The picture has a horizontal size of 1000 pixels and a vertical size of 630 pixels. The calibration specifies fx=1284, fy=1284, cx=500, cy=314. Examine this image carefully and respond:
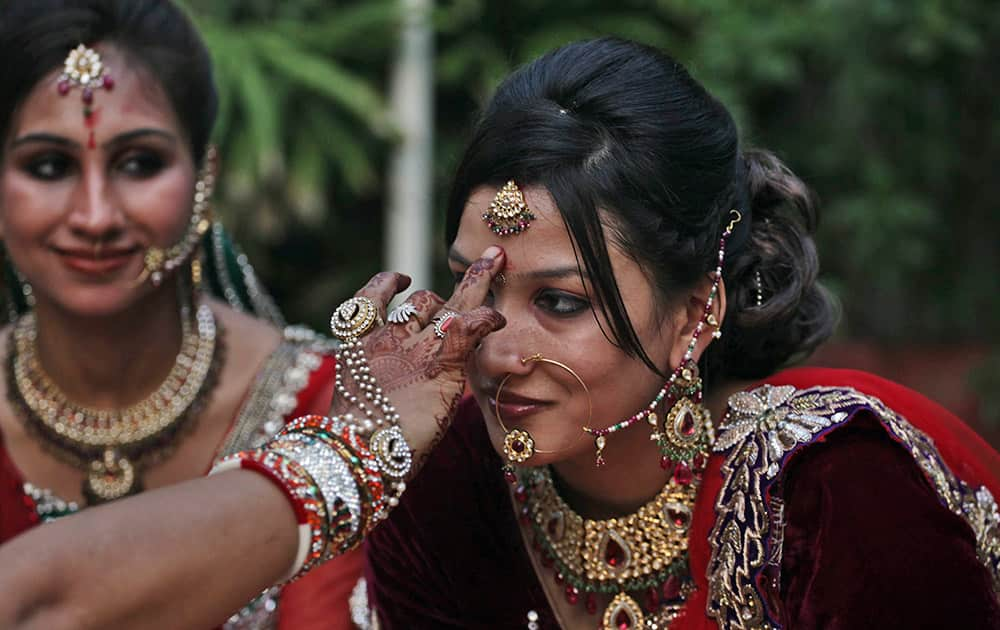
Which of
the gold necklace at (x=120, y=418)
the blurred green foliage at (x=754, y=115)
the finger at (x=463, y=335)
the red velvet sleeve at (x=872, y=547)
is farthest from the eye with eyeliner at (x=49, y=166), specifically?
the blurred green foliage at (x=754, y=115)

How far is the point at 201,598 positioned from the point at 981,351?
4942 millimetres

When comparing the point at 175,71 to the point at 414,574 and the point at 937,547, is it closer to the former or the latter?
the point at 414,574

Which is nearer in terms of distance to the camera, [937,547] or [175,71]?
[937,547]

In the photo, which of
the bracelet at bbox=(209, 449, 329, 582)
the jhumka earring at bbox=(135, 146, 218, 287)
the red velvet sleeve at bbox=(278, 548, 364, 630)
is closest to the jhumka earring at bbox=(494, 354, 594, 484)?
the bracelet at bbox=(209, 449, 329, 582)

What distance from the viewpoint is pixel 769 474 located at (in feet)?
7.58

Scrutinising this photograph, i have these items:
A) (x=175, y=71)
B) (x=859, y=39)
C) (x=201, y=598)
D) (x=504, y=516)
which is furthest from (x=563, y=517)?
(x=859, y=39)

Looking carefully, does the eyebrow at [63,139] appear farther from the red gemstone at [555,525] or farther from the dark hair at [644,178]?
the red gemstone at [555,525]

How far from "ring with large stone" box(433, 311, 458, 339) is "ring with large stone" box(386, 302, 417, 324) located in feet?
0.14

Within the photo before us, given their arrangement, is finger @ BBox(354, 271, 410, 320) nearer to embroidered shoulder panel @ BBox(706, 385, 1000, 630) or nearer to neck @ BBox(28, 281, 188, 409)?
embroidered shoulder panel @ BBox(706, 385, 1000, 630)

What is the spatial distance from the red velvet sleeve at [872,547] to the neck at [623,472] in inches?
13.5

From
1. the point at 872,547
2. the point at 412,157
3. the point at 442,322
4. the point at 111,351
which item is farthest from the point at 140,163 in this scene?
the point at 412,157

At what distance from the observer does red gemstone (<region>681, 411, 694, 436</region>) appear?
2.49m

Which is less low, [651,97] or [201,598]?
[651,97]

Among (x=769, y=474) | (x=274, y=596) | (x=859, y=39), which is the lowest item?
(x=274, y=596)
